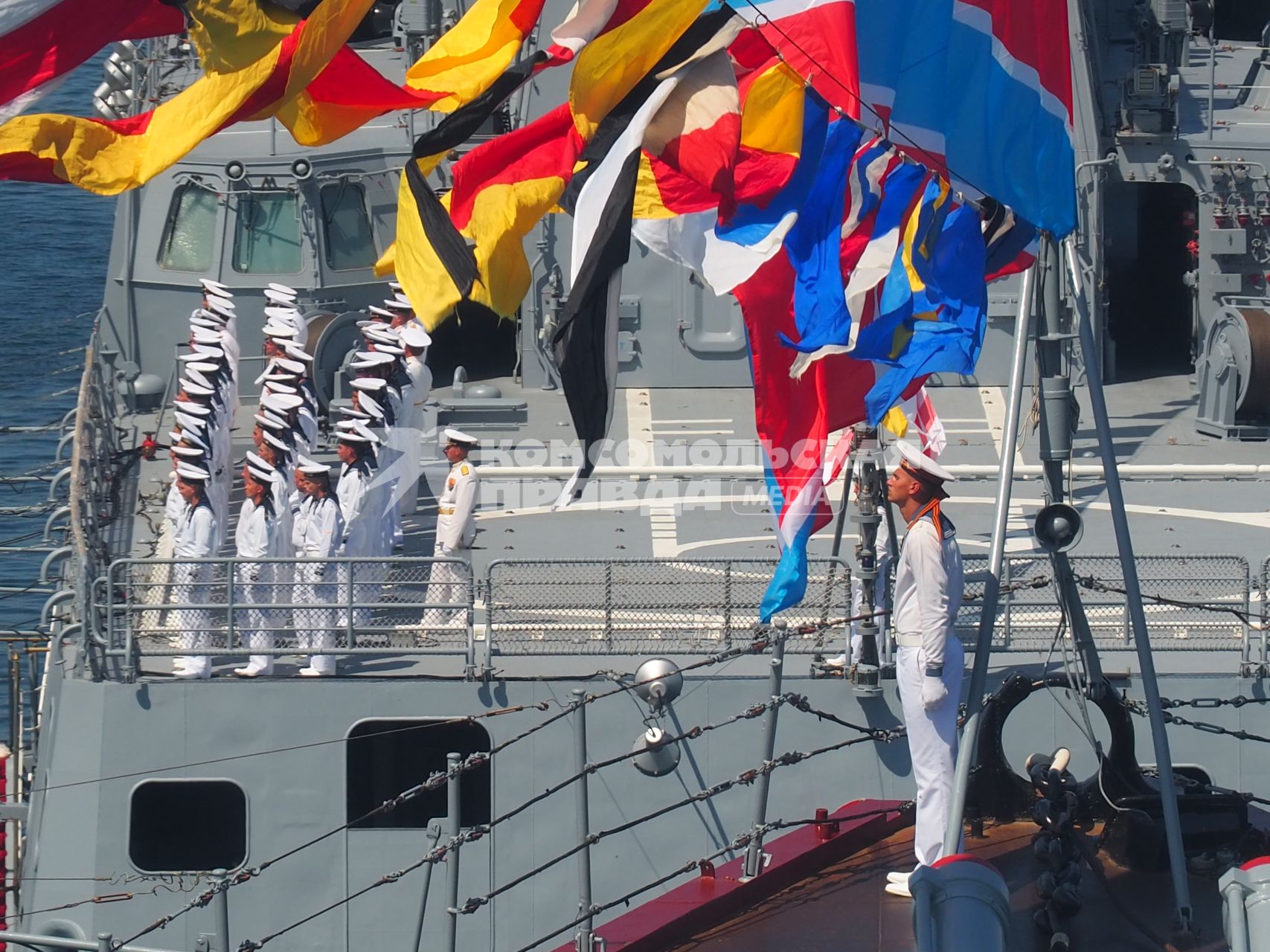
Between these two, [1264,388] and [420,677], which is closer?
[420,677]

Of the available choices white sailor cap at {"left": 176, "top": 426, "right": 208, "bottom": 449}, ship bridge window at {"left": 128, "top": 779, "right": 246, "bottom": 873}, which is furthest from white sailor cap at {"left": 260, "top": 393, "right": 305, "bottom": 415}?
ship bridge window at {"left": 128, "top": 779, "right": 246, "bottom": 873}

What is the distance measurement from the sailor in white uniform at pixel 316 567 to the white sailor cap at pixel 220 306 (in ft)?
9.08

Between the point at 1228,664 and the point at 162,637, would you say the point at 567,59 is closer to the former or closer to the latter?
the point at 162,637

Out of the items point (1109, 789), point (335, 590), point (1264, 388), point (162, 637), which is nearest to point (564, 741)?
point (335, 590)

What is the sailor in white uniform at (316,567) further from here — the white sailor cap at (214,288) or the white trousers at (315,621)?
the white sailor cap at (214,288)

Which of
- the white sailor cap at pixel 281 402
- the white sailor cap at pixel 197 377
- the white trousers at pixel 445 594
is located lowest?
the white trousers at pixel 445 594

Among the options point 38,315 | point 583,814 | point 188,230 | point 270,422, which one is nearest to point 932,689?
point 583,814

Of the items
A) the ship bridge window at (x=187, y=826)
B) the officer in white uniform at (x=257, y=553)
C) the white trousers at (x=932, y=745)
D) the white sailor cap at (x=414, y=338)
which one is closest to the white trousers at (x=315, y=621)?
the officer in white uniform at (x=257, y=553)

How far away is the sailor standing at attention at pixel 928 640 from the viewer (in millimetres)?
6594

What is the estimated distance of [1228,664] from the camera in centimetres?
910

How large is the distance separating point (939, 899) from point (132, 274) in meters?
11.0

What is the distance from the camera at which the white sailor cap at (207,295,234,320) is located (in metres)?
12.7

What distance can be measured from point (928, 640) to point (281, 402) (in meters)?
5.24

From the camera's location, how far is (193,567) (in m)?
9.46
